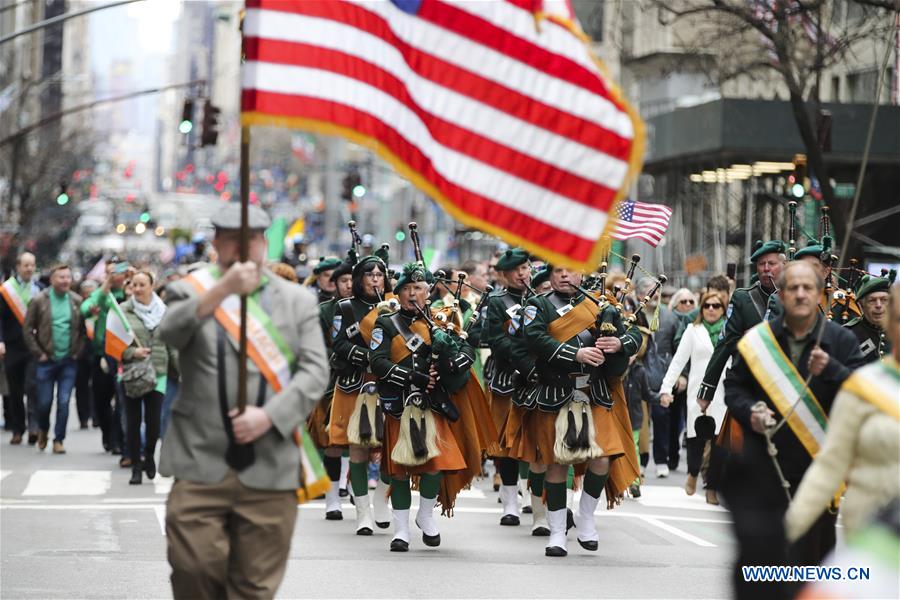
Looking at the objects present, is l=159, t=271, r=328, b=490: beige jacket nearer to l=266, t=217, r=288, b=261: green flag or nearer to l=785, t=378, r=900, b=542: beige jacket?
l=785, t=378, r=900, b=542: beige jacket

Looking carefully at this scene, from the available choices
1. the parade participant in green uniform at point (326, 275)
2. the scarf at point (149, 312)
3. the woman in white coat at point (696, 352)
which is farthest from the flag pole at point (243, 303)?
the scarf at point (149, 312)

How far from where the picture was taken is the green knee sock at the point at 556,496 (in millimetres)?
12156

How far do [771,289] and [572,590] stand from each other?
2868mm

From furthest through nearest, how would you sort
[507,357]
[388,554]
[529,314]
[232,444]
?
[507,357] → [529,314] → [388,554] → [232,444]

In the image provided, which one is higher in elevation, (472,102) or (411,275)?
(472,102)

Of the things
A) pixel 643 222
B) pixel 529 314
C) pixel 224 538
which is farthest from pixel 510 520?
pixel 224 538

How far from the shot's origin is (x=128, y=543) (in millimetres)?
12398

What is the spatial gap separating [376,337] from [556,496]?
5.88 feet

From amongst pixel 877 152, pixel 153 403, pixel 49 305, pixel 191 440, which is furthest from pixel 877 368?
pixel 877 152

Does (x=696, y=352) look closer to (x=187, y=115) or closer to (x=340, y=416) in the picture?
(x=340, y=416)

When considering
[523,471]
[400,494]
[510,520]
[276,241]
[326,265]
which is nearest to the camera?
[400,494]

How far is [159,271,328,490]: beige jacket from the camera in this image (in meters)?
6.70

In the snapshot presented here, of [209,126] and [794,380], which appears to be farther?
[209,126]

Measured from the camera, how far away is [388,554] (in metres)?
12.0
